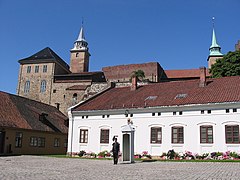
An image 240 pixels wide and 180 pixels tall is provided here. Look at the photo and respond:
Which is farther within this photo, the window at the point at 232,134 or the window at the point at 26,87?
the window at the point at 26,87

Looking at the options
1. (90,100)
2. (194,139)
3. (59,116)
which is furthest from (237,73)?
(59,116)

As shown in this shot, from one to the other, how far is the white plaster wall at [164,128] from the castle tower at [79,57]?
5247 centimetres

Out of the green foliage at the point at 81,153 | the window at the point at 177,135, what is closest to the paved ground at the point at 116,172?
the window at the point at 177,135

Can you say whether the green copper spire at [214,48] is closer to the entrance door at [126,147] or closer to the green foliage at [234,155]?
the green foliage at [234,155]

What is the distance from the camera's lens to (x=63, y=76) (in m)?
65.6

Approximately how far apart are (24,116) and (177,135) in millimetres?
17738

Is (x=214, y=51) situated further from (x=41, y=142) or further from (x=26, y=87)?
(x=41, y=142)

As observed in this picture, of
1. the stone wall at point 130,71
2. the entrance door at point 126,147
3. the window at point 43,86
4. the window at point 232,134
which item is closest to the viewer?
the entrance door at point 126,147

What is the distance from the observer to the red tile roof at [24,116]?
28688 millimetres

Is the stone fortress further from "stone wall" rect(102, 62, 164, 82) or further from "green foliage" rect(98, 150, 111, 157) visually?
"green foliage" rect(98, 150, 111, 157)

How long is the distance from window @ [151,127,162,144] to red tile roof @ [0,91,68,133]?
13950mm

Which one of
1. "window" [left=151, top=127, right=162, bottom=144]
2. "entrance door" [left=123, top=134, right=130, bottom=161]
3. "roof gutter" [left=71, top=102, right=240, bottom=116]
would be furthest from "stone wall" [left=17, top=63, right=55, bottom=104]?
"entrance door" [left=123, top=134, right=130, bottom=161]

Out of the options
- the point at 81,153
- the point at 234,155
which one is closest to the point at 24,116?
the point at 81,153

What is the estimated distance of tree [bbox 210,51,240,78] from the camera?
118ft
